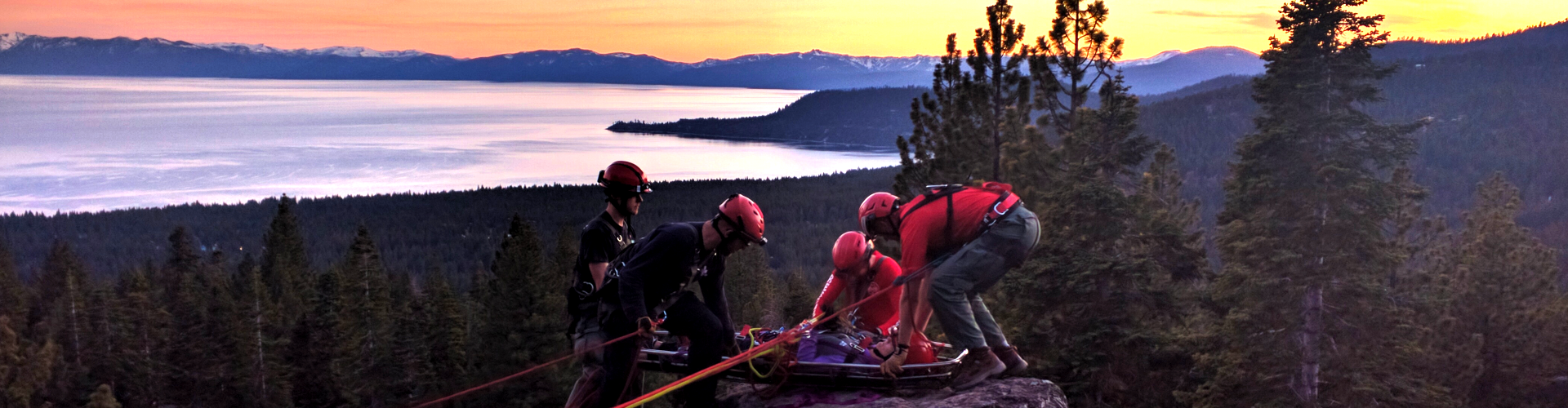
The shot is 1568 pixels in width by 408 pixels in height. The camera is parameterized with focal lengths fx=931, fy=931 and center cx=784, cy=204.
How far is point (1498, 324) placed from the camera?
2652 centimetres

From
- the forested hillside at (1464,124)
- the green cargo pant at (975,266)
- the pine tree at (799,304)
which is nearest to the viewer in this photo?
→ the green cargo pant at (975,266)

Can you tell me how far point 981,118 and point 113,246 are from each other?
12100cm

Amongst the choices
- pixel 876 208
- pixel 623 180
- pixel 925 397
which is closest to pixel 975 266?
pixel 876 208

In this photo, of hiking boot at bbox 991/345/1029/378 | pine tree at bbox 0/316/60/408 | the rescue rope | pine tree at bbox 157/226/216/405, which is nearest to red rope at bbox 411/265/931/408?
the rescue rope

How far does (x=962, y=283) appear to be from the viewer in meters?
7.39

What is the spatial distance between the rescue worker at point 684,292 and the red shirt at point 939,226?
4.33 feet

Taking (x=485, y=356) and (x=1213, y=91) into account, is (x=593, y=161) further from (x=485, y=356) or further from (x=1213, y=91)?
(x=485, y=356)

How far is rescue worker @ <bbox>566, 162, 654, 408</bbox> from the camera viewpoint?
7.53m

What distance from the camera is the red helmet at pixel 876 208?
793 cm

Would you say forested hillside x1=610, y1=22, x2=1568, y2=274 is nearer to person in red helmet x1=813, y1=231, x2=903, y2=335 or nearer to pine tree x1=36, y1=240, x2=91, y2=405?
pine tree x1=36, y1=240, x2=91, y2=405

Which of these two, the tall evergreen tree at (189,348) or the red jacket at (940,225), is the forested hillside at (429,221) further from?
the red jacket at (940,225)

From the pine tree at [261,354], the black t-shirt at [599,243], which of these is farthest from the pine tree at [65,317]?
the black t-shirt at [599,243]

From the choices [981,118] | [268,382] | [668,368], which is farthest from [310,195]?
[668,368]

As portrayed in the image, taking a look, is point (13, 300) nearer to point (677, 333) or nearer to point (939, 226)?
point (677, 333)
